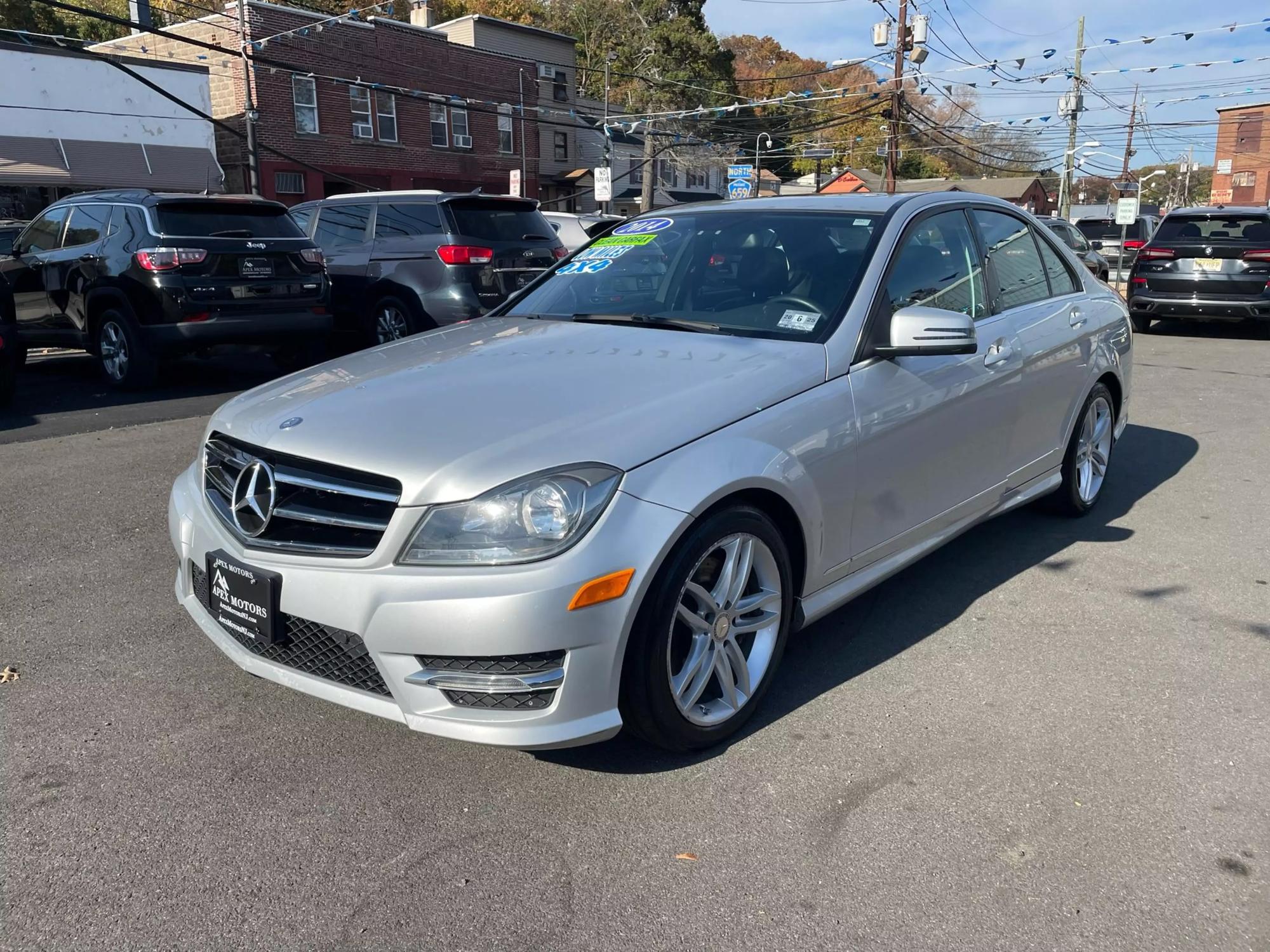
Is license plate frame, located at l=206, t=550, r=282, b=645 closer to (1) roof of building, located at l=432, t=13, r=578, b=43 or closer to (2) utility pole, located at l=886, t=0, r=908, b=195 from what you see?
(2) utility pole, located at l=886, t=0, r=908, b=195

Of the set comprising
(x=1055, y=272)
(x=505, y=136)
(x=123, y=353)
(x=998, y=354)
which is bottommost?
(x=123, y=353)

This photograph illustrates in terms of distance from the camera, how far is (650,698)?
9.15ft

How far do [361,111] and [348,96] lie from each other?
62 centimetres

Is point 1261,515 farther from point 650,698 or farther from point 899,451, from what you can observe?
point 650,698

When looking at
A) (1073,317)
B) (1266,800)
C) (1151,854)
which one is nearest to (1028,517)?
(1073,317)

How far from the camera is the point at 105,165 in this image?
908 inches

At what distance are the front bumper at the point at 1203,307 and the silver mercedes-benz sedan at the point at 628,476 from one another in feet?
35.8

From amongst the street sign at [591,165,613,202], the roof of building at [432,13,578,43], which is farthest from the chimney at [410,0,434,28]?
the street sign at [591,165,613,202]

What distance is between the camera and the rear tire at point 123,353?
8.92m

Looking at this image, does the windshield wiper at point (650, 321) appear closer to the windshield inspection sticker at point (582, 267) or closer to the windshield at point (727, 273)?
the windshield at point (727, 273)

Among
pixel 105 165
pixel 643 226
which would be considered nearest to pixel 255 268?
pixel 643 226

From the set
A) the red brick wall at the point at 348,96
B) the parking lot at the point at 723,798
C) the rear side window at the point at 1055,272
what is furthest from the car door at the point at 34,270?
the red brick wall at the point at 348,96

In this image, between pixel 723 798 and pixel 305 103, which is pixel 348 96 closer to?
pixel 305 103

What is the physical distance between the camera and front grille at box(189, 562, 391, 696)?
2701mm
